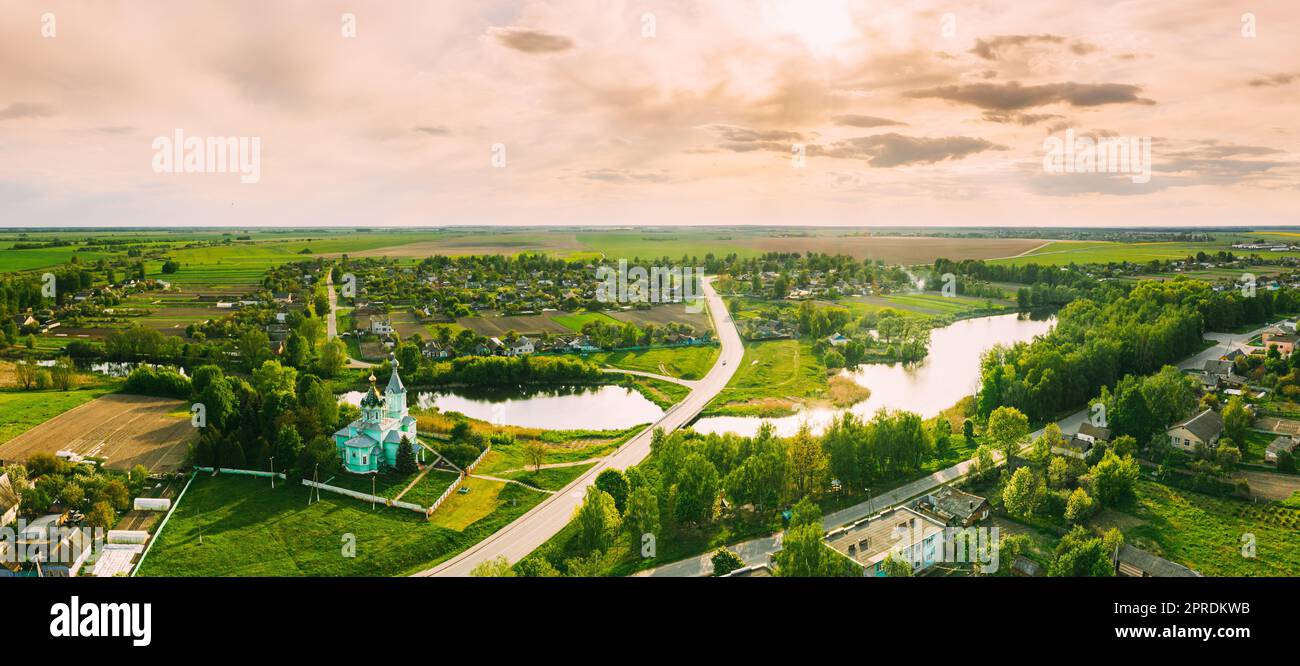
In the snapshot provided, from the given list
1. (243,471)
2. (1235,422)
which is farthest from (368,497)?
(1235,422)

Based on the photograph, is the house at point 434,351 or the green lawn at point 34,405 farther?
the house at point 434,351

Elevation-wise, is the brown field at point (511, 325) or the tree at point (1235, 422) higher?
the brown field at point (511, 325)

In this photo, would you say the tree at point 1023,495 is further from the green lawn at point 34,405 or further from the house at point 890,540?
the green lawn at point 34,405

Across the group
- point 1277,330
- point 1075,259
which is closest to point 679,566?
point 1277,330

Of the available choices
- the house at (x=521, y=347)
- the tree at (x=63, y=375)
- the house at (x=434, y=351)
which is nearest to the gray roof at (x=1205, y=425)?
the house at (x=521, y=347)

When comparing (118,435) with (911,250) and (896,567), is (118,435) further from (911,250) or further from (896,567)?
(911,250)

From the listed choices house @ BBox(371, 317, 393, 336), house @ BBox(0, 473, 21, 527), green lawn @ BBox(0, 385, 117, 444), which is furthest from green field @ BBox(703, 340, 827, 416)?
green lawn @ BBox(0, 385, 117, 444)
